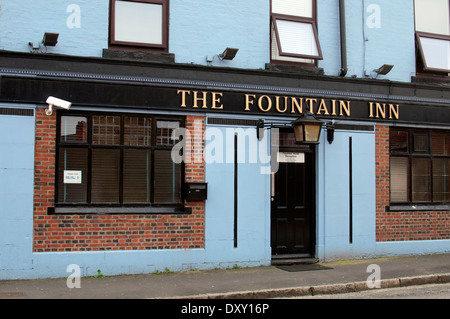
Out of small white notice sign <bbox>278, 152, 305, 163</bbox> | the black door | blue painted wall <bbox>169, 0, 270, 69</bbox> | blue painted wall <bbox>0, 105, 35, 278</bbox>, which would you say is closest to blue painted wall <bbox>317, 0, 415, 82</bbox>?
blue painted wall <bbox>169, 0, 270, 69</bbox>

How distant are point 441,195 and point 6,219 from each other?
30.0 ft

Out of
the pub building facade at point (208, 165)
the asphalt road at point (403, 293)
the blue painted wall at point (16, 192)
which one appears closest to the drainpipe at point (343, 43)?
the pub building facade at point (208, 165)

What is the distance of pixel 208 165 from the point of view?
29.7ft

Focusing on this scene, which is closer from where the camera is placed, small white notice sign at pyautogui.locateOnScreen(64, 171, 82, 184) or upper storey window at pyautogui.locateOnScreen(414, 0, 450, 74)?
small white notice sign at pyautogui.locateOnScreen(64, 171, 82, 184)

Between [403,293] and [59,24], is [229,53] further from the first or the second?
[403,293]

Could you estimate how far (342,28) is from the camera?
9.95 meters

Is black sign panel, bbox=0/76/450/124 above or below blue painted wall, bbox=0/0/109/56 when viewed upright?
below

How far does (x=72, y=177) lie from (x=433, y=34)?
848cm

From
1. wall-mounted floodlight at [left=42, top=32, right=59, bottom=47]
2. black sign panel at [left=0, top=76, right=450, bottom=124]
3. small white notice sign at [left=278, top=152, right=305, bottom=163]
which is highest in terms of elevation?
wall-mounted floodlight at [left=42, top=32, right=59, bottom=47]

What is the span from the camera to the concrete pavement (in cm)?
714

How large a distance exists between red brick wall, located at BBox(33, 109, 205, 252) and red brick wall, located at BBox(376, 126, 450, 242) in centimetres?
391

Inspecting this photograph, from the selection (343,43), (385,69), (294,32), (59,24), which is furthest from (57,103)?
(385,69)

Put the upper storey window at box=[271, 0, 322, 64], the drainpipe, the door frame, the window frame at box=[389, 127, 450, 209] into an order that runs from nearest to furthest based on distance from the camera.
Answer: the upper storey window at box=[271, 0, 322, 64], the door frame, the drainpipe, the window frame at box=[389, 127, 450, 209]

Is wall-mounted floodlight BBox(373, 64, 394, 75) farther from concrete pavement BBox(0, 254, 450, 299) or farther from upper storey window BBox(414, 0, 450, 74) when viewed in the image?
concrete pavement BBox(0, 254, 450, 299)
